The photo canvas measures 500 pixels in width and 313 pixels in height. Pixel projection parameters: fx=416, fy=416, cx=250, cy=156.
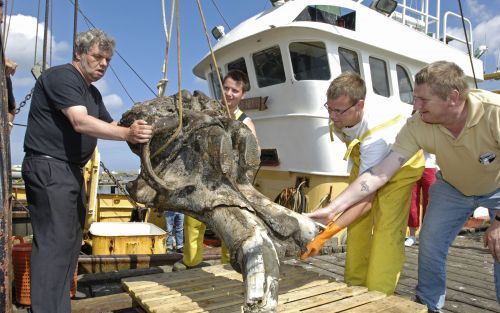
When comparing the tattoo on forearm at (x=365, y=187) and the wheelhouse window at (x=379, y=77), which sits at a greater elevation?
the wheelhouse window at (x=379, y=77)

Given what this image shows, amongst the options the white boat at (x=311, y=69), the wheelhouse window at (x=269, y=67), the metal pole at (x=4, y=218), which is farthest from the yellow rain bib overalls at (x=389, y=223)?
the wheelhouse window at (x=269, y=67)

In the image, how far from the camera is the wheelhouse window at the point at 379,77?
24.1 feet

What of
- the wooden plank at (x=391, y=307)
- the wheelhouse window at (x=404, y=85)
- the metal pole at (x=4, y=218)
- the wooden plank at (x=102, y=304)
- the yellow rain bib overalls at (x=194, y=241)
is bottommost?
the wooden plank at (x=102, y=304)

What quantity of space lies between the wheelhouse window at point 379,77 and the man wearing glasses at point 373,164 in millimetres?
4330

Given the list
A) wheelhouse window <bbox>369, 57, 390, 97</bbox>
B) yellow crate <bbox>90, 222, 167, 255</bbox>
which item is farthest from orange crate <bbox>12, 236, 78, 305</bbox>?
wheelhouse window <bbox>369, 57, 390, 97</bbox>

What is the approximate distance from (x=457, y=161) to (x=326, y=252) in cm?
288

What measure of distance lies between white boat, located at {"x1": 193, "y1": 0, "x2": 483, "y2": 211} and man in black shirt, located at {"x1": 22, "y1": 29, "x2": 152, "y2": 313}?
456 centimetres

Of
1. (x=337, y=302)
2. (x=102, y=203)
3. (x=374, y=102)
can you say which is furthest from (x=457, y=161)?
(x=102, y=203)

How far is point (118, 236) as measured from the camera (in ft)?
16.4

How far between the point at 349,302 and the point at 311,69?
4.89m

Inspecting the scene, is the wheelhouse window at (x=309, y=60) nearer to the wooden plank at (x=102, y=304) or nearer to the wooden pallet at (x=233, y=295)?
the wooden pallet at (x=233, y=295)

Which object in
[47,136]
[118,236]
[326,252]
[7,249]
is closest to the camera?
[7,249]

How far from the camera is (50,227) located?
2.60m

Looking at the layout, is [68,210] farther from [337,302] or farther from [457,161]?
[457,161]
